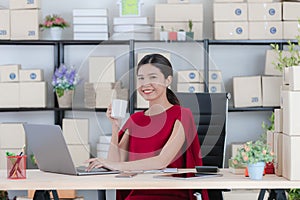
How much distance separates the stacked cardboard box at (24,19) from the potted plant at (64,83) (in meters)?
0.30

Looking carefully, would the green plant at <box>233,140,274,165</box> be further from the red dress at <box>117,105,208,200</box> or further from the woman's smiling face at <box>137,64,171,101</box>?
the woman's smiling face at <box>137,64,171,101</box>

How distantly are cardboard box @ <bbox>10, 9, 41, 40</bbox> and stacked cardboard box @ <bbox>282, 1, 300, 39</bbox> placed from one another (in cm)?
174

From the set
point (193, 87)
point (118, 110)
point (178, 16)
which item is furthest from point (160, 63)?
point (178, 16)

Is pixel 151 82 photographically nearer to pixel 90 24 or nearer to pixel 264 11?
pixel 90 24

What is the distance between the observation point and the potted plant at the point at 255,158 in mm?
2703

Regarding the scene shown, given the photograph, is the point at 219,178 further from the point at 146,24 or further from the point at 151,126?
the point at 146,24

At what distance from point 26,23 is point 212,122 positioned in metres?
1.72

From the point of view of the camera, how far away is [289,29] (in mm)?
4906

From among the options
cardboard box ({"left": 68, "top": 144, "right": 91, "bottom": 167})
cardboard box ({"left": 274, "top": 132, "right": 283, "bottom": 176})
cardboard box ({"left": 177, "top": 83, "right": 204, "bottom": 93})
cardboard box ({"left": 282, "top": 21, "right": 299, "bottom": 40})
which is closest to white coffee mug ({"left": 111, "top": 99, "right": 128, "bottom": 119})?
cardboard box ({"left": 274, "top": 132, "right": 283, "bottom": 176})

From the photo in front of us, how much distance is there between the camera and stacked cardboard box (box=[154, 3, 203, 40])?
16.1ft

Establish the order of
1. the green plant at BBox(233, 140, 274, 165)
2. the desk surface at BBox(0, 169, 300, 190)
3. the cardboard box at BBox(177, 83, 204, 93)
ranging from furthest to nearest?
the cardboard box at BBox(177, 83, 204, 93) → the green plant at BBox(233, 140, 274, 165) → the desk surface at BBox(0, 169, 300, 190)

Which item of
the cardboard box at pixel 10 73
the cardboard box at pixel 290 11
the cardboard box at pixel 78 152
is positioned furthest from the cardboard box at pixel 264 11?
the cardboard box at pixel 10 73

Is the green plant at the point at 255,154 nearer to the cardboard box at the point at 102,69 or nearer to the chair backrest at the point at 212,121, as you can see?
the chair backrest at the point at 212,121

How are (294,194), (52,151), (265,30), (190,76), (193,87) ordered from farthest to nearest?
(265,30)
(193,87)
(294,194)
(190,76)
(52,151)
